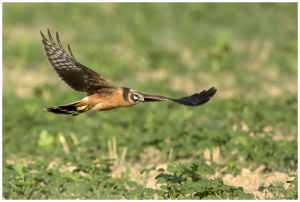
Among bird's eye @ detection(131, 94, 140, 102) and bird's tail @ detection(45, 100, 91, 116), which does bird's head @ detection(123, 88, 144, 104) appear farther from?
bird's tail @ detection(45, 100, 91, 116)

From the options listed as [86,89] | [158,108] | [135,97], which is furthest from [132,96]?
[158,108]

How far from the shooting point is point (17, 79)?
53.2 ft

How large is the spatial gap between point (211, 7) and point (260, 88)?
18.2 ft

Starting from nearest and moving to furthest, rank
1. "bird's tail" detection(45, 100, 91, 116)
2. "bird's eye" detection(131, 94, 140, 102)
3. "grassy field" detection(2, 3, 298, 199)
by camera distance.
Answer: "bird's eye" detection(131, 94, 140, 102) < "bird's tail" detection(45, 100, 91, 116) < "grassy field" detection(2, 3, 298, 199)

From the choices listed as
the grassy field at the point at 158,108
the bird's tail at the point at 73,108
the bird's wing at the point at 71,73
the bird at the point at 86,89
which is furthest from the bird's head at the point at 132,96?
the grassy field at the point at 158,108

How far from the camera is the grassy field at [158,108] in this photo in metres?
8.80

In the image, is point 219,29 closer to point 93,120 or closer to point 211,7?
point 211,7

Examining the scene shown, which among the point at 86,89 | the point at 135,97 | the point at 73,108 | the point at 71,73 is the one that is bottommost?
the point at 73,108

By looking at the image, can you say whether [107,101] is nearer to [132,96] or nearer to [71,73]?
[132,96]

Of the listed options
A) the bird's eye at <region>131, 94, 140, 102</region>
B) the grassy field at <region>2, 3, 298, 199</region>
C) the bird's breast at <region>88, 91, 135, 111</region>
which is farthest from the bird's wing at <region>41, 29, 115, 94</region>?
the grassy field at <region>2, 3, 298, 199</region>

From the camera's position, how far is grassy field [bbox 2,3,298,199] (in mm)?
8797

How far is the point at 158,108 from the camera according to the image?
1334cm

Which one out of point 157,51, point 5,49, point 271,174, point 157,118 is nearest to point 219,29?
point 157,51

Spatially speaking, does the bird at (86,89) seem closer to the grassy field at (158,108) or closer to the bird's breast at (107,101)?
the bird's breast at (107,101)
